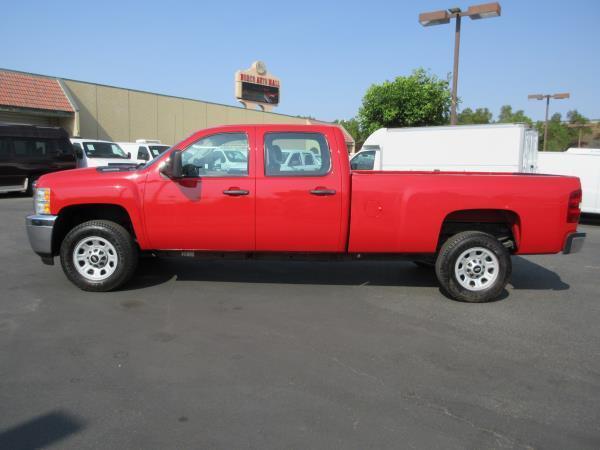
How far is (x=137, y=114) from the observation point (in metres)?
28.8

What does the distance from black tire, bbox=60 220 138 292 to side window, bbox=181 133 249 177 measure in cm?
109

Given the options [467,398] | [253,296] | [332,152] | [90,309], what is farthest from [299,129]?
[467,398]

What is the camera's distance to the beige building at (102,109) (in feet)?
73.7

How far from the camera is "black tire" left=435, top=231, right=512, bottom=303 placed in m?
5.41

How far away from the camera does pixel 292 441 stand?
278 centimetres

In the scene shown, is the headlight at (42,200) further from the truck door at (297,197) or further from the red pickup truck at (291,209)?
the truck door at (297,197)

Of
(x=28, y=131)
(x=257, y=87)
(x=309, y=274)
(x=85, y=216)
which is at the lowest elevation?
(x=309, y=274)

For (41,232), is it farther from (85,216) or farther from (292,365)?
(292,365)

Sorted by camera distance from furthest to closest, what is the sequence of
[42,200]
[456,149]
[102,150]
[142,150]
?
[142,150] → [102,150] → [456,149] → [42,200]

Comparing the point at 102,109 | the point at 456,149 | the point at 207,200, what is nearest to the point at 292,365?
the point at 207,200

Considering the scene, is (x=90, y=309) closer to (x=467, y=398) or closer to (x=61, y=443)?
(x=61, y=443)

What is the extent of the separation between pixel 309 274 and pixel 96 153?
1392cm

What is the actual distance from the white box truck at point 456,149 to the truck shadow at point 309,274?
276 inches

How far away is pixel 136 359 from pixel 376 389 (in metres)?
1.84
